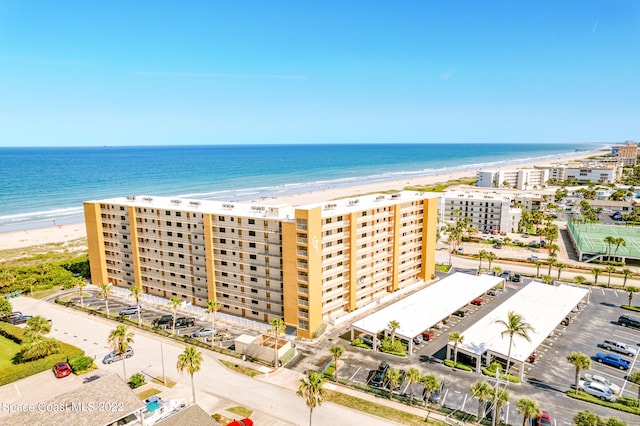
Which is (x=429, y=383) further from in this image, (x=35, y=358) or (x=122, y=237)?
(x=122, y=237)

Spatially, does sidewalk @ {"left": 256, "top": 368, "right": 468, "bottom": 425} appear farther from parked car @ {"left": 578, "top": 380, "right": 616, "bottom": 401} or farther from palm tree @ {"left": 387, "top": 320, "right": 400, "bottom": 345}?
parked car @ {"left": 578, "top": 380, "right": 616, "bottom": 401}

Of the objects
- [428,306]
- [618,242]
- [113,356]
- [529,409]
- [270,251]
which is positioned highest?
[270,251]

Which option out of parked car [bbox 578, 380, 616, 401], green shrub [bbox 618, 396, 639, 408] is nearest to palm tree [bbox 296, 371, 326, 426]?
parked car [bbox 578, 380, 616, 401]

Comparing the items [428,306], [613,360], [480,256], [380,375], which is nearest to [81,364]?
[380,375]

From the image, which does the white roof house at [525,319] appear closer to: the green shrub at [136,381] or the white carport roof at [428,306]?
the white carport roof at [428,306]

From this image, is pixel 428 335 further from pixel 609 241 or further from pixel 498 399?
pixel 609 241

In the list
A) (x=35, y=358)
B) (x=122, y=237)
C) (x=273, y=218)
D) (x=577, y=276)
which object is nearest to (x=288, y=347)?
(x=273, y=218)
